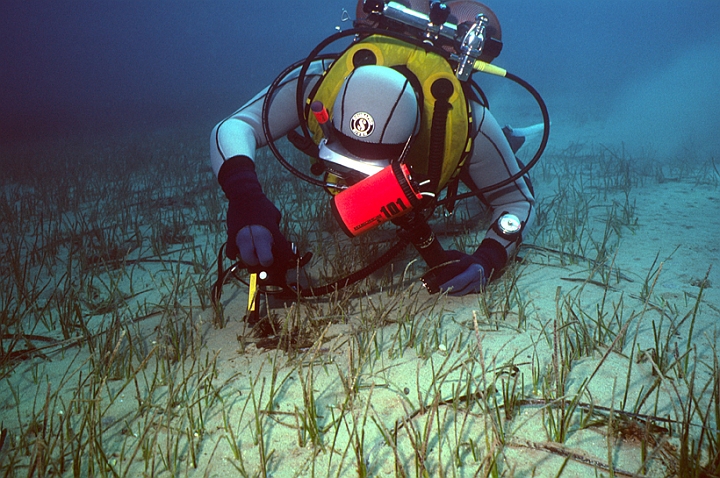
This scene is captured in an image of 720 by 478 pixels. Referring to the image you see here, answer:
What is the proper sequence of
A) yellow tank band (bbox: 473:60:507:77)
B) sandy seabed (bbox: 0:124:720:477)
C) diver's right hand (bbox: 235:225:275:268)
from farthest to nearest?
yellow tank band (bbox: 473:60:507:77) < diver's right hand (bbox: 235:225:275:268) < sandy seabed (bbox: 0:124:720:477)

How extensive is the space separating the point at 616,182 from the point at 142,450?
6307mm

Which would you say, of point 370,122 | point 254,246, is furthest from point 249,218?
point 370,122

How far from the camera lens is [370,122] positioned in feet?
7.61

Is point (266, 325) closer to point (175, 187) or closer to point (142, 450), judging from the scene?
point (142, 450)

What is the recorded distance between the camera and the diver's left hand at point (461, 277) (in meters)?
2.69

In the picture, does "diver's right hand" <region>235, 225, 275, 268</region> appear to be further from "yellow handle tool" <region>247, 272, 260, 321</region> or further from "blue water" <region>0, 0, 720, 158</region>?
"blue water" <region>0, 0, 720, 158</region>

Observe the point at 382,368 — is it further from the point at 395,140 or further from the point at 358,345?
the point at 395,140

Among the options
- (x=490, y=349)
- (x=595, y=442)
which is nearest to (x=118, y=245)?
(x=490, y=349)

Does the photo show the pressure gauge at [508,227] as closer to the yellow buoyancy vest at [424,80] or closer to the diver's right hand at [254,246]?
the yellow buoyancy vest at [424,80]

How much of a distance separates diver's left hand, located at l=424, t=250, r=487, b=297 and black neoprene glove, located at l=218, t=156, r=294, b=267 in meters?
0.99

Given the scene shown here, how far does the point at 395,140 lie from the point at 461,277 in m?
0.97

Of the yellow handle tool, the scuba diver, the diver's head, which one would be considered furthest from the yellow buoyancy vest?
the yellow handle tool

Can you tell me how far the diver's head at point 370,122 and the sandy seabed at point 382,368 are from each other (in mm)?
774

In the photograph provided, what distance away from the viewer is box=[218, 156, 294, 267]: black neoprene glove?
2334 millimetres
